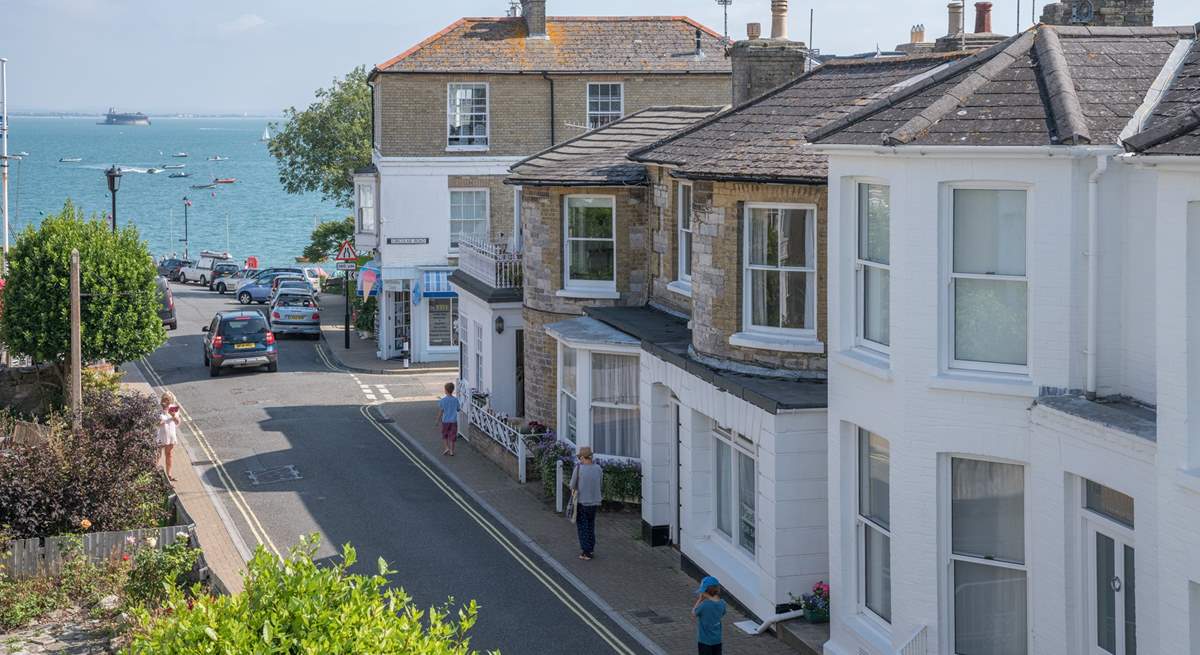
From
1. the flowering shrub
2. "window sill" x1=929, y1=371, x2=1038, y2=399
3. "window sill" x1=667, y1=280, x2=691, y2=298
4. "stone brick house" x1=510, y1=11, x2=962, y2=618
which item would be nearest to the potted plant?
"stone brick house" x1=510, y1=11, x2=962, y2=618

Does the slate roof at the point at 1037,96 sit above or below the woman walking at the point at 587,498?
above

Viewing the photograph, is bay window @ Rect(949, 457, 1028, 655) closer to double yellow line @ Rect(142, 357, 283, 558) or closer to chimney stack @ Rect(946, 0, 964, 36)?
double yellow line @ Rect(142, 357, 283, 558)

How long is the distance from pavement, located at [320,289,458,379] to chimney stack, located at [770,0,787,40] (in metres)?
19.2

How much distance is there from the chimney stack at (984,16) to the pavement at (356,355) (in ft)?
67.6

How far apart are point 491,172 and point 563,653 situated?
26.0 metres

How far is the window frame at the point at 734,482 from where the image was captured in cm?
1897

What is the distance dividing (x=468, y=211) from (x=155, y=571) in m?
24.8

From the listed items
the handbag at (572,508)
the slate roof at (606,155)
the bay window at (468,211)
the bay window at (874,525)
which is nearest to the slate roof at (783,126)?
the slate roof at (606,155)

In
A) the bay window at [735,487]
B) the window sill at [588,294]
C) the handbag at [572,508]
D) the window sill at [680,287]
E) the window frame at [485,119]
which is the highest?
the window frame at [485,119]

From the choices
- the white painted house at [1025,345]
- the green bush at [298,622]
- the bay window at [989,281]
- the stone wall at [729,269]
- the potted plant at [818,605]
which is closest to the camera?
the green bush at [298,622]

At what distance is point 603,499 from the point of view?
2480 centimetres

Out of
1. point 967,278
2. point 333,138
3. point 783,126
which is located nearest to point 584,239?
point 783,126

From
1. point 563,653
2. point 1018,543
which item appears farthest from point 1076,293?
point 563,653

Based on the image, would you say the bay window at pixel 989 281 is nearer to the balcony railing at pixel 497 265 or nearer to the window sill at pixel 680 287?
the window sill at pixel 680 287
